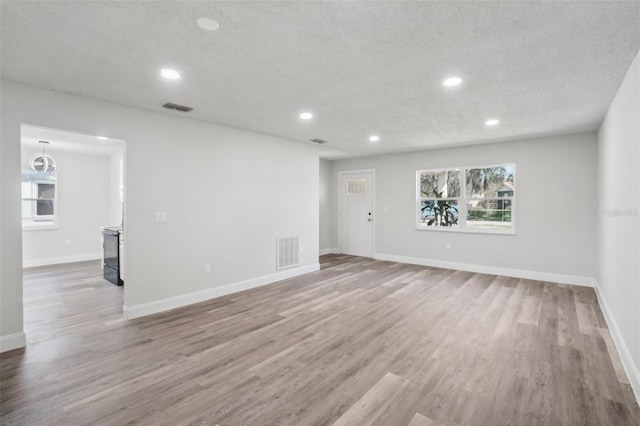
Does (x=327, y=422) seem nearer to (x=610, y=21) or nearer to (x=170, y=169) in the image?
(x=610, y=21)

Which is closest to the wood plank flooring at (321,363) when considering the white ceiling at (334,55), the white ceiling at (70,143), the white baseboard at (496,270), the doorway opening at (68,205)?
the white baseboard at (496,270)

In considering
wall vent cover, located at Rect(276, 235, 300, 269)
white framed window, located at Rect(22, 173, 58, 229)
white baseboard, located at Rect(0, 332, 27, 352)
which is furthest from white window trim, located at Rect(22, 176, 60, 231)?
wall vent cover, located at Rect(276, 235, 300, 269)

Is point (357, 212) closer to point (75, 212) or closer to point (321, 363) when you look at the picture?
point (321, 363)

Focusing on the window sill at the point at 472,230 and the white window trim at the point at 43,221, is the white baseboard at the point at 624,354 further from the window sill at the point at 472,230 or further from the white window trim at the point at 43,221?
the white window trim at the point at 43,221

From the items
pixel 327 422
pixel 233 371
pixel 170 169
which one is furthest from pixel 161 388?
pixel 170 169

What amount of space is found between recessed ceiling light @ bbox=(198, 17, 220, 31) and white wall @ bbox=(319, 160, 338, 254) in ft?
20.2

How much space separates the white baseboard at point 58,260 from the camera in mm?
6543

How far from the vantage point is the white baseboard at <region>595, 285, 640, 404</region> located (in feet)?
7.47

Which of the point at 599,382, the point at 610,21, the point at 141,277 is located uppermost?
the point at 610,21

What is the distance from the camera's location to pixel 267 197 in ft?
17.6

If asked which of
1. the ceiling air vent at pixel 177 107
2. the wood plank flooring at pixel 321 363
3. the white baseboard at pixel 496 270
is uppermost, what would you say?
the ceiling air vent at pixel 177 107

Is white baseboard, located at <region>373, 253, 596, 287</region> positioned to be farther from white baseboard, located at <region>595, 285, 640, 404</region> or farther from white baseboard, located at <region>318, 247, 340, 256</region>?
white baseboard, located at <region>595, 285, 640, 404</region>

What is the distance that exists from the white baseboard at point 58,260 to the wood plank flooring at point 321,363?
105 inches

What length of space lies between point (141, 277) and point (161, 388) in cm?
188
